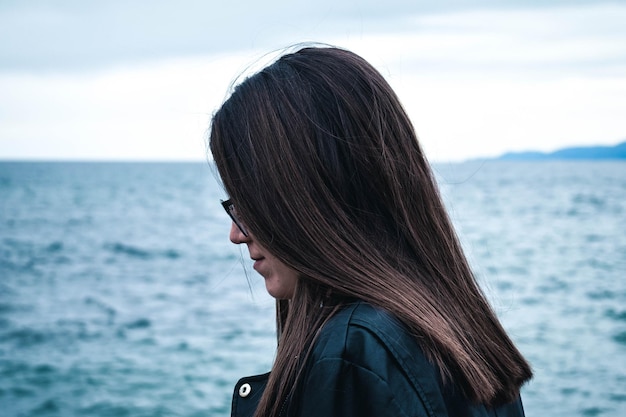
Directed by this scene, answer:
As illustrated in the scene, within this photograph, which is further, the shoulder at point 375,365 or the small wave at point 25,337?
the small wave at point 25,337

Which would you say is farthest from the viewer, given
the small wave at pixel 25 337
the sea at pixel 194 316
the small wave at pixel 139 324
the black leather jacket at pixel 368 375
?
the small wave at pixel 139 324

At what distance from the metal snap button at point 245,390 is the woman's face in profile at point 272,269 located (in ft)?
0.68

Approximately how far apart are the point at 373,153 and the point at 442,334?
0.36m

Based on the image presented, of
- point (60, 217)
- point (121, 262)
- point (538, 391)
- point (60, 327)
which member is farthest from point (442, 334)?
point (60, 217)

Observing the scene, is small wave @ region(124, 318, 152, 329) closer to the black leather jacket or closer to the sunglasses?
the sunglasses

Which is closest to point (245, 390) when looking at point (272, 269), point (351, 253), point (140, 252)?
point (272, 269)

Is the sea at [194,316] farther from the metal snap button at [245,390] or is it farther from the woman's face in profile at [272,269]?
the metal snap button at [245,390]

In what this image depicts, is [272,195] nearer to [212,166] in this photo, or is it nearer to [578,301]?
[212,166]

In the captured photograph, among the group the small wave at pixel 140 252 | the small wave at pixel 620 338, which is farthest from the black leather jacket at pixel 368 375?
the small wave at pixel 140 252

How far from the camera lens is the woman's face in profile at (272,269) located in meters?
1.48

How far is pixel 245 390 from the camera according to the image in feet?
5.16

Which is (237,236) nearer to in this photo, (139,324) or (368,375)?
(368,375)

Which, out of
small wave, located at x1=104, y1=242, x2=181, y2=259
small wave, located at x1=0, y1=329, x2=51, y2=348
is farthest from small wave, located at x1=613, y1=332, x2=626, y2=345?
small wave, located at x1=104, y1=242, x2=181, y2=259

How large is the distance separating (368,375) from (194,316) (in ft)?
40.6
